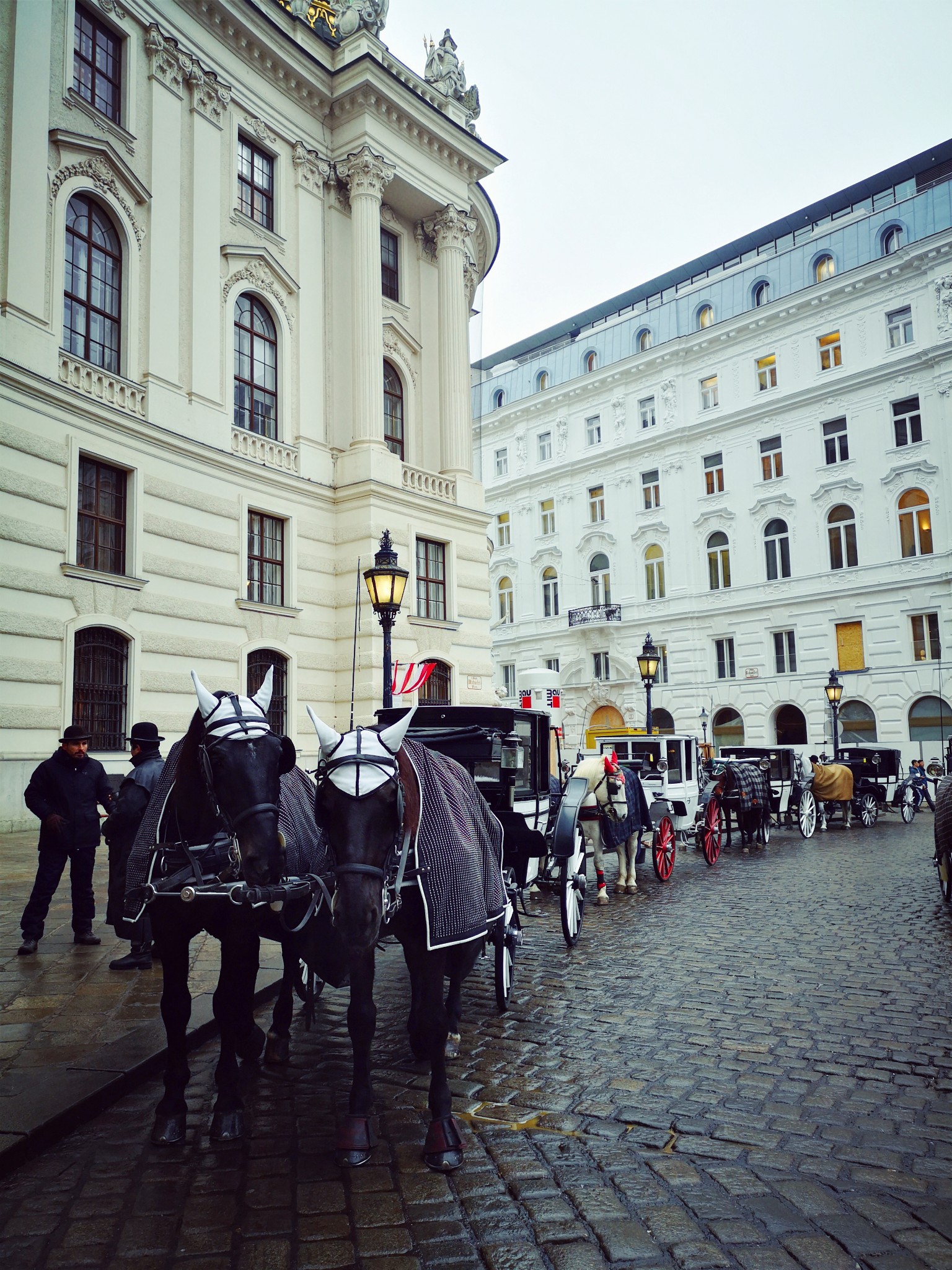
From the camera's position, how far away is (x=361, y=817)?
12.2ft

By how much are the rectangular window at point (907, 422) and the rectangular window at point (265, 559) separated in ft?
79.8

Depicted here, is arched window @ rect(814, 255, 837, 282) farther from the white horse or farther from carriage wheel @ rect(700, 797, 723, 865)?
the white horse

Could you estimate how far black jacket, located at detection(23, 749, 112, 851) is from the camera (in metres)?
7.82

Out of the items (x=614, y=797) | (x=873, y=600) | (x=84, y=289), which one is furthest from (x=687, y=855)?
(x=873, y=600)

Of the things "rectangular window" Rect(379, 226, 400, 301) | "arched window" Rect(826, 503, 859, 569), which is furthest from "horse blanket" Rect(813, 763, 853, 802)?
"rectangular window" Rect(379, 226, 400, 301)

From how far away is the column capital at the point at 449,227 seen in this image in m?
25.7

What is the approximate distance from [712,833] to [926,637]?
2128cm

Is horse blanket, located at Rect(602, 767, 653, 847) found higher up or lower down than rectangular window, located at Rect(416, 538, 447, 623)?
lower down

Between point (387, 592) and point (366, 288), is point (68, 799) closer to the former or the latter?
point (387, 592)

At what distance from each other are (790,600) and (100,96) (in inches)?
1111

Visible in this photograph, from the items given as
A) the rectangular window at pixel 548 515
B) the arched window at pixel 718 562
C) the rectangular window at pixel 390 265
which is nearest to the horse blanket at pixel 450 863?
the rectangular window at pixel 390 265

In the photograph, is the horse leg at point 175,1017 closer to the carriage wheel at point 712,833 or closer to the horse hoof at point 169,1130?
→ the horse hoof at point 169,1130

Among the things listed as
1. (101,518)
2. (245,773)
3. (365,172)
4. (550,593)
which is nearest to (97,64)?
(365,172)

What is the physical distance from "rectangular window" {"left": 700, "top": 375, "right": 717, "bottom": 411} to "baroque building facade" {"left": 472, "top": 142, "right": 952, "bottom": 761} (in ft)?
0.28
